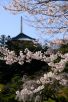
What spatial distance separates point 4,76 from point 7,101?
13043mm

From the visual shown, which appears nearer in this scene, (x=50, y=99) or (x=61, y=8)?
(x=61, y=8)

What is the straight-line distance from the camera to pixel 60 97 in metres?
13.4

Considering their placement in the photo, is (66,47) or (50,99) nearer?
(66,47)

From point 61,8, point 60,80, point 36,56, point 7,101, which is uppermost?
point 61,8

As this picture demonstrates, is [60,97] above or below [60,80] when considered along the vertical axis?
below

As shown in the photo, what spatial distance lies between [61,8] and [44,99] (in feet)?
17.8

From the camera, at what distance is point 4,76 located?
25953mm

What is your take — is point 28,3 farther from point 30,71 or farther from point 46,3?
point 30,71

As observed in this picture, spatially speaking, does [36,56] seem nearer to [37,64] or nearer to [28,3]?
[28,3]

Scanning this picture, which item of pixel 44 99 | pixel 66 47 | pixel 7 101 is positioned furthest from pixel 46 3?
pixel 7 101

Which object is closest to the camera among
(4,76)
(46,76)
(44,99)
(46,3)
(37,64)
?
(46,3)

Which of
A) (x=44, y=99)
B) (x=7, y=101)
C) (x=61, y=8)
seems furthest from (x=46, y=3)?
(x=7, y=101)

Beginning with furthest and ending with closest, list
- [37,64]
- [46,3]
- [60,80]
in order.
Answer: [37,64], [60,80], [46,3]

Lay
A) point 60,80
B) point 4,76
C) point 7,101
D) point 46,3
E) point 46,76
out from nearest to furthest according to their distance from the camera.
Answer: point 46,3 < point 46,76 < point 60,80 < point 7,101 < point 4,76
